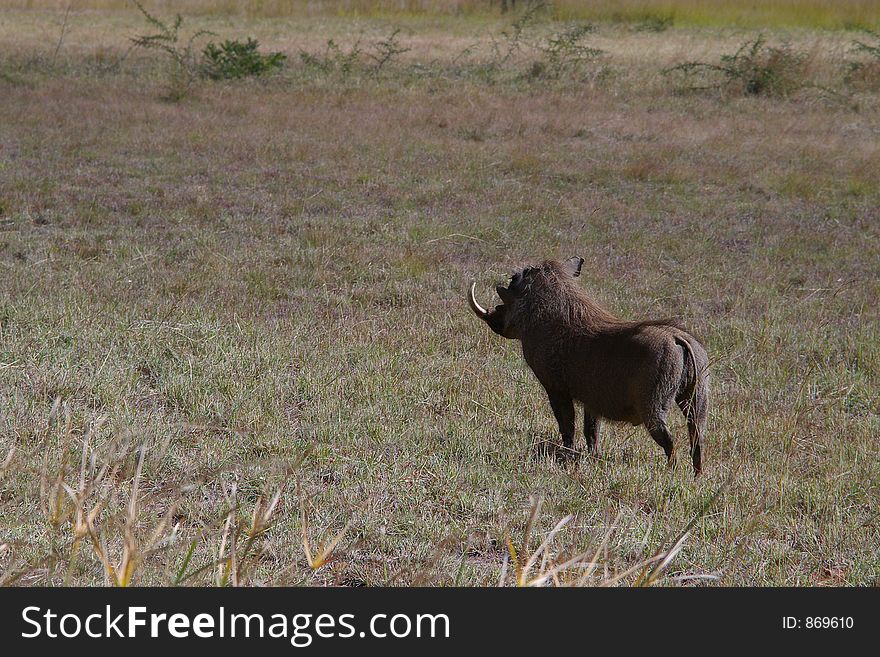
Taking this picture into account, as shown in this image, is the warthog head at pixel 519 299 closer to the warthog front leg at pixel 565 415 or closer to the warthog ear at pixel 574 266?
the warthog ear at pixel 574 266

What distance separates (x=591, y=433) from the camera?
170 inches

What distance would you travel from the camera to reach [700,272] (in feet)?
24.9

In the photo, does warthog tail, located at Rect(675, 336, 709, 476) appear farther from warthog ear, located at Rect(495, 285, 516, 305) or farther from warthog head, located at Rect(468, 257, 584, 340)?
warthog ear, located at Rect(495, 285, 516, 305)

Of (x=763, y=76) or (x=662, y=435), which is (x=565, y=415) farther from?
(x=763, y=76)

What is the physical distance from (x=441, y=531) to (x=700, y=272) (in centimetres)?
473

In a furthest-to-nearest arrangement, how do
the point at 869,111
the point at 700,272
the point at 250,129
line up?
the point at 869,111, the point at 250,129, the point at 700,272

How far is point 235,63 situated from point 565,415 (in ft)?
47.9

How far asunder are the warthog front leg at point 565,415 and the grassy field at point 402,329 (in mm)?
162

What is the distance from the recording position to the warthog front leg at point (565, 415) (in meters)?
4.24

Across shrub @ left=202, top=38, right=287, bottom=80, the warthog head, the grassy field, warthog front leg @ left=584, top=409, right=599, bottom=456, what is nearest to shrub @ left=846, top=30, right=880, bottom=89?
the grassy field

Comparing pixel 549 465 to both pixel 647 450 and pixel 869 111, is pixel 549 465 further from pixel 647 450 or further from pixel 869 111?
pixel 869 111
